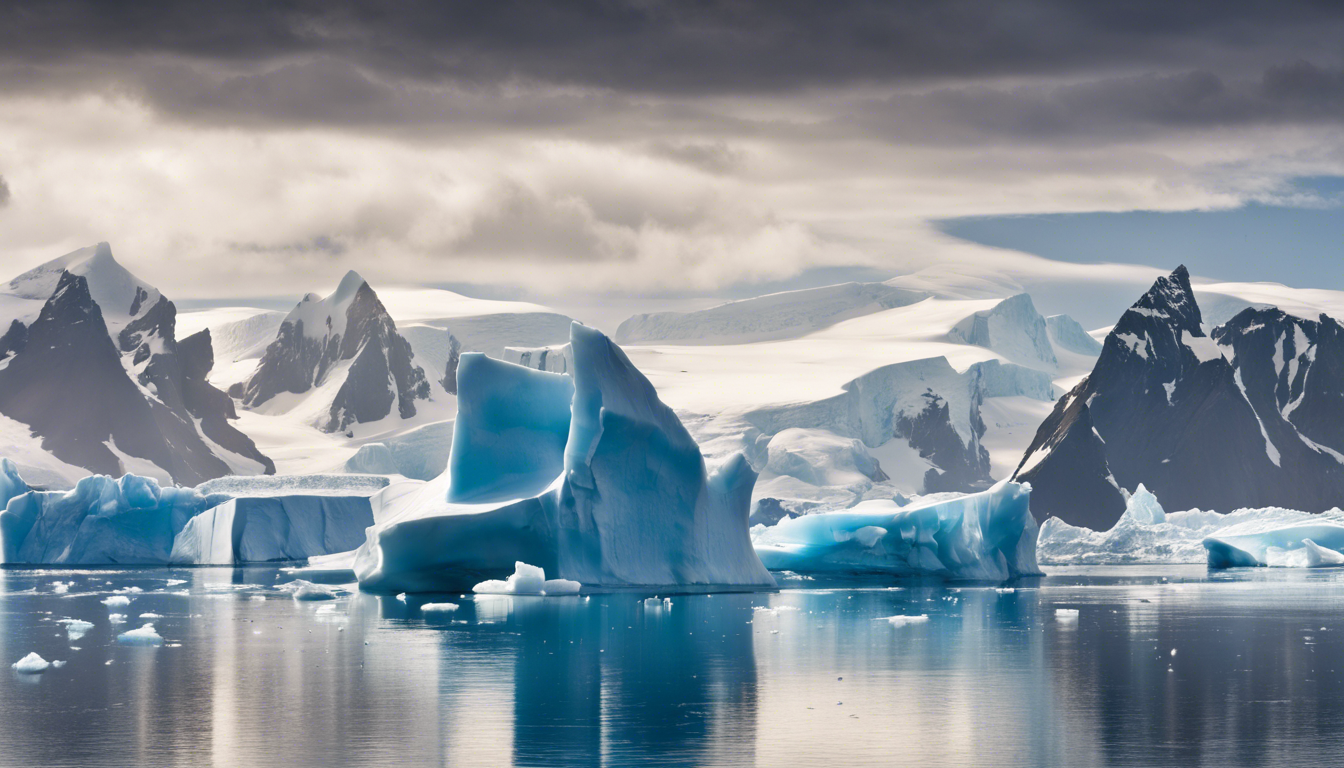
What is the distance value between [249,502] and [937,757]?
52827 millimetres

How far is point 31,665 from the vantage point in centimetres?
2055

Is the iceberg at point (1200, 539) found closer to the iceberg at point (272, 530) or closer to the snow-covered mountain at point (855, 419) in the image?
the iceberg at point (272, 530)

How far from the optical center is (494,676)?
20.1 m

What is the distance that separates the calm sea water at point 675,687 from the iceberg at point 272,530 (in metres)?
29.0

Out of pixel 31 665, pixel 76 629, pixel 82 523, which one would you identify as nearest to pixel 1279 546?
pixel 82 523

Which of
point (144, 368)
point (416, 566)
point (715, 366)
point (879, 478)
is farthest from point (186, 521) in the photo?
point (715, 366)

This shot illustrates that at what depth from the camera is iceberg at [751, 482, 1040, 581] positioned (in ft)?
163

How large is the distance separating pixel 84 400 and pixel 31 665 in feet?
464

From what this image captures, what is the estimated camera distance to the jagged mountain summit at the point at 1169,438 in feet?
429

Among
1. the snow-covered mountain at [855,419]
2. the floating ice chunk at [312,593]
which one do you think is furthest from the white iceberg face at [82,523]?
the snow-covered mountain at [855,419]

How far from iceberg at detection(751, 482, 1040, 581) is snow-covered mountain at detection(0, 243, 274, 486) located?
102 metres

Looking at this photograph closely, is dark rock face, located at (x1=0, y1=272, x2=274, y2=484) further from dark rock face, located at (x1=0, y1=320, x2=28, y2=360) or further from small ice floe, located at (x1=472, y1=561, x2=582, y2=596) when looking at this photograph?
small ice floe, located at (x1=472, y1=561, x2=582, y2=596)

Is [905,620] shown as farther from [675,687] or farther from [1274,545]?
[1274,545]

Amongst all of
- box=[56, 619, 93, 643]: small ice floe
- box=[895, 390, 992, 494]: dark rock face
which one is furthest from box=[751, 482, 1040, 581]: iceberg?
box=[895, 390, 992, 494]: dark rock face
